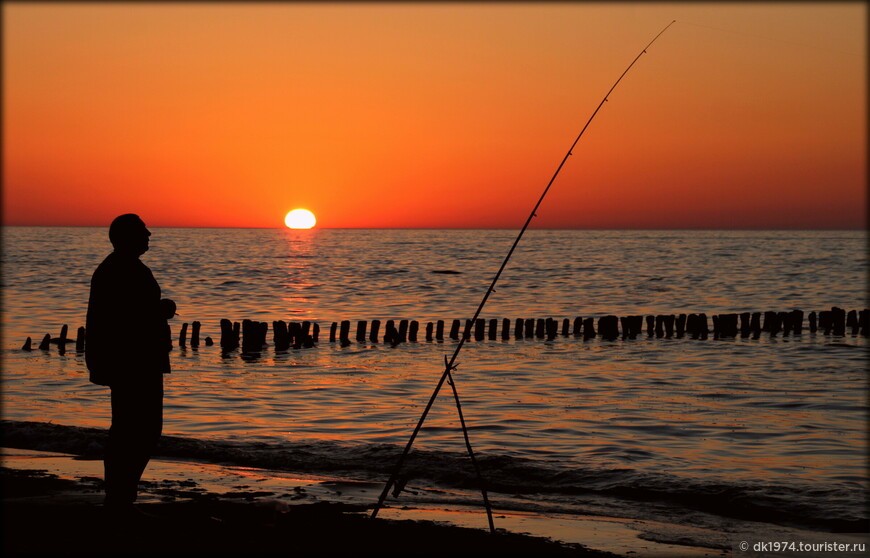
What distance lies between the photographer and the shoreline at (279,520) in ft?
16.7

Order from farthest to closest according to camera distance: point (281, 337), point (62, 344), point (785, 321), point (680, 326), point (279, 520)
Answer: point (785, 321)
point (680, 326)
point (281, 337)
point (62, 344)
point (279, 520)

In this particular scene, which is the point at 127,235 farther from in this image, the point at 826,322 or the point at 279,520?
the point at 826,322

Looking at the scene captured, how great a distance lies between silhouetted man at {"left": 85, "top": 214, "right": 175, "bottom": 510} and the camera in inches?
202

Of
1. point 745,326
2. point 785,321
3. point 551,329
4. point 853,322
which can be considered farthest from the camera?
point 853,322

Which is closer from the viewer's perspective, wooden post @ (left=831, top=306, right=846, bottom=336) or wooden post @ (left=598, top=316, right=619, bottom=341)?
wooden post @ (left=598, top=316, right=619, bottom=341)

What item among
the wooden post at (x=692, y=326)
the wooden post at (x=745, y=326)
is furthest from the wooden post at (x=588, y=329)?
the wooden post at (x=745, y=326)

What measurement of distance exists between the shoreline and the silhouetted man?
0.41 metres

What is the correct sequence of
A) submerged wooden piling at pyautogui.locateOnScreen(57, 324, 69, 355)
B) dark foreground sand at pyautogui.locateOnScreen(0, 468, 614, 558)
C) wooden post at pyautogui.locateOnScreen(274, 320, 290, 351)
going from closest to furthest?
dark foreground sand at pyautogui.locateOnScreen(0, 468, 614, 558) → submerged wooden piling at pyautogui.locateOnScreen(57, 324, 69, 355) → wooden post at pyautogui.locateOnScreen(274, 320, 290, 351)

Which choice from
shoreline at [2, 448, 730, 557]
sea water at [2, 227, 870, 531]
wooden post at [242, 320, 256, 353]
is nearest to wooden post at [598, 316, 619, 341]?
sea water at [2, 227, 870, 531]

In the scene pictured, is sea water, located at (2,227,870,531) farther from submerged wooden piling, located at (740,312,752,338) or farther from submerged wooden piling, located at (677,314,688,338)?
submerged wooden piling, located at (677,314,688,338)

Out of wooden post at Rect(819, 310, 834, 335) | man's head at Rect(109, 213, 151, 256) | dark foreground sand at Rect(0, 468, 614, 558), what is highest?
man's head at Rect(109, 213, 151, 256)

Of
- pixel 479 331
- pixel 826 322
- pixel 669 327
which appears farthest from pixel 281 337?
pixel 826 322

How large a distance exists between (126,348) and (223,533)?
1.20m

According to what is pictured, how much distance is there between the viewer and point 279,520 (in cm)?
577
